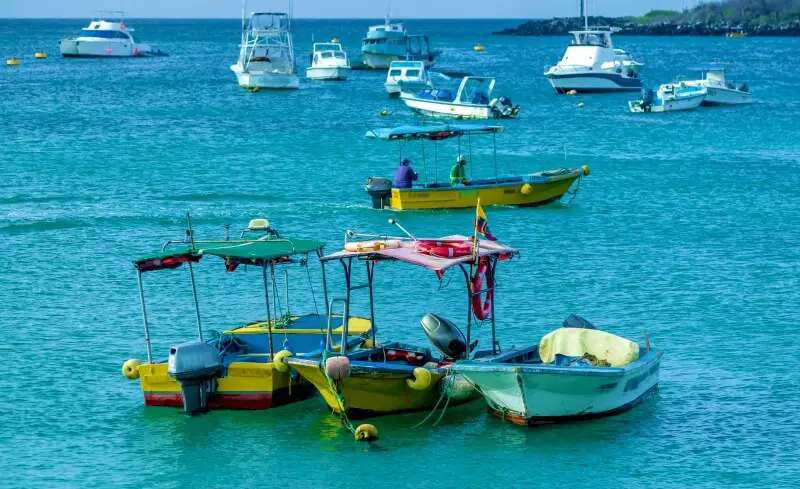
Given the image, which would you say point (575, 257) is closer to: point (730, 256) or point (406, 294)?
point (730, 256)

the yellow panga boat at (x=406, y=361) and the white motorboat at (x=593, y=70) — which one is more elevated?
the yellow panga boat at (x=406, y=361)

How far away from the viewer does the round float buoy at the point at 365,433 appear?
22328mm

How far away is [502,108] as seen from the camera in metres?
75.8

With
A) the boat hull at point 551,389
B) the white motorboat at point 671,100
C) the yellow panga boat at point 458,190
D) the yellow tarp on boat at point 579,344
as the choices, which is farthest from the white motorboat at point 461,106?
the boat hull at point 551,389

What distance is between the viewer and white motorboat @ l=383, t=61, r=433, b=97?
90375mm

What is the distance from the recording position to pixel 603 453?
22.1m

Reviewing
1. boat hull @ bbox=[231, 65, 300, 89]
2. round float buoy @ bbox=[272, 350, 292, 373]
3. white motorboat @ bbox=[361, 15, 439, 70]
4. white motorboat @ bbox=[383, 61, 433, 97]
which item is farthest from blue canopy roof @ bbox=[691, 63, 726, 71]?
round float buoy @ bbox=[272, 350, 292, 373]

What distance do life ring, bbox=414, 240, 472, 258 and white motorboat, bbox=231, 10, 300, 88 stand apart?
73054 millimetres

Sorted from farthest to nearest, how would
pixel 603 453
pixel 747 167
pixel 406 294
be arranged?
pixel 747 167 → pixel 406 294 → pixel 603 453

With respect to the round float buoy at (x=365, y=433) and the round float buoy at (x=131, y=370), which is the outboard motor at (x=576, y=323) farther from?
the round float buoy at (x=131, y=370)

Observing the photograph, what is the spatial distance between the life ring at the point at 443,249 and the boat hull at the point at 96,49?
429ft

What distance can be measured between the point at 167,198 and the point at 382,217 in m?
8.93

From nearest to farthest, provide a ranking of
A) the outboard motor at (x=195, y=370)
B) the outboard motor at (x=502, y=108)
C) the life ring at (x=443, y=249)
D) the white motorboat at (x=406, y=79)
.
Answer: the outboard motor at (x=195, y=370) < the life ring at (x=443, y=249) < the outboard motor at (x=502, y=108) < the white motorboat at (x=406, y=79)

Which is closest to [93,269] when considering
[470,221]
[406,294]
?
[406,294]
